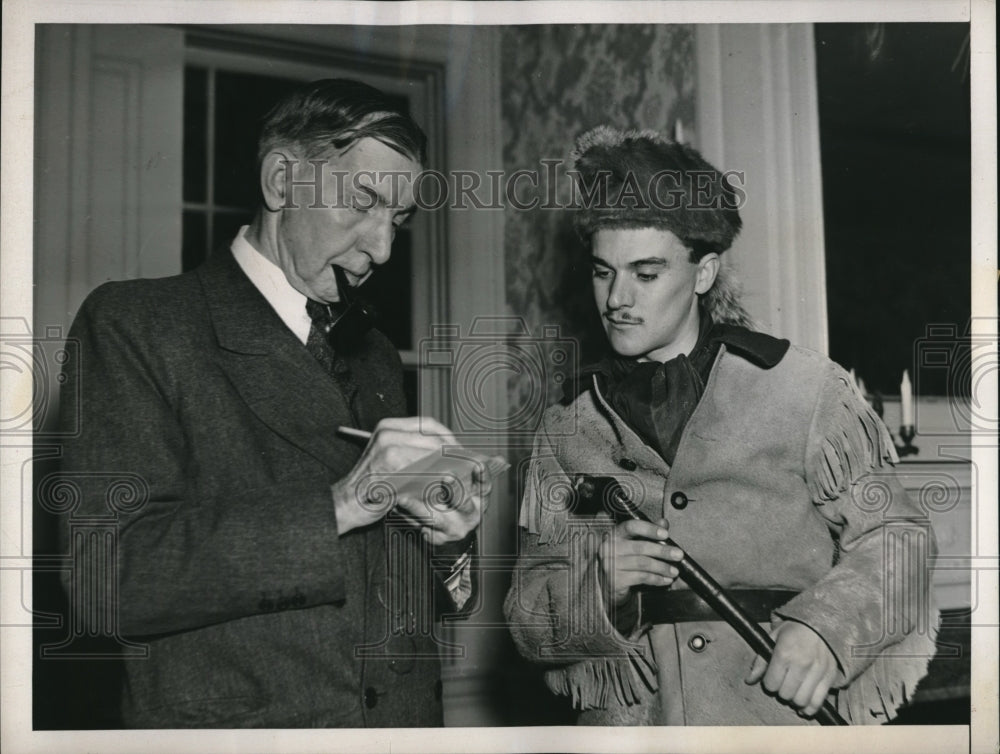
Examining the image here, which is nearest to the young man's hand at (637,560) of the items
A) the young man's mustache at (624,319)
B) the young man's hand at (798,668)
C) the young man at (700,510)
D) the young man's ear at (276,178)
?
the young man at (700,510)

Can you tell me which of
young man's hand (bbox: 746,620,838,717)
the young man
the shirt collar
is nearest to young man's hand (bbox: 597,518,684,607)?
the young man

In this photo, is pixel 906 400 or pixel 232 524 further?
pixel 906 400

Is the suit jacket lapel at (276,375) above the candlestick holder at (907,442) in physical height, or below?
above

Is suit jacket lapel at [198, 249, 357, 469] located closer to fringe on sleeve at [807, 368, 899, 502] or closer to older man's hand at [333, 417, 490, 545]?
older man's hand at [333, 417, 490, 545]

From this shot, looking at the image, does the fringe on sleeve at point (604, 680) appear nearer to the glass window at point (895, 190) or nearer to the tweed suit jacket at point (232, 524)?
the tweed suit jacket at point (232, 524)

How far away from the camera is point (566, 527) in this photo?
50.6 inches

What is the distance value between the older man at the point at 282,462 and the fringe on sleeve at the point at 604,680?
182 mm

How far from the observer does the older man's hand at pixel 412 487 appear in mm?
1220

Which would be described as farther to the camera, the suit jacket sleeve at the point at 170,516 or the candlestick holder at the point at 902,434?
the candlestick holder at the point at 902,434

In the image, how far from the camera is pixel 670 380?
4.20 feet

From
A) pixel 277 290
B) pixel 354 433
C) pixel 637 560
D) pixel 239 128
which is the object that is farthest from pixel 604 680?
pixel 239 128

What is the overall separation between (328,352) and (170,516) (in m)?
0.30

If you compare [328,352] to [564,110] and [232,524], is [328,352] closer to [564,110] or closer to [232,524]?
[232,524]

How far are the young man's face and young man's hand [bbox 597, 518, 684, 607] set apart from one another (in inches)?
9.5
